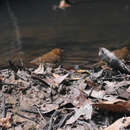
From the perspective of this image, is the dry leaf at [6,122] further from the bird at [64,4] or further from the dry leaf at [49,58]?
the bird at [64,4]

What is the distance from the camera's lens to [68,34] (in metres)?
10.3

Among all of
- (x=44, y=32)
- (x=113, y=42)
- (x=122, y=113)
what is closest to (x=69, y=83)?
(x=122, y=113)

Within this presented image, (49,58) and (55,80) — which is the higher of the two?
(49,58)

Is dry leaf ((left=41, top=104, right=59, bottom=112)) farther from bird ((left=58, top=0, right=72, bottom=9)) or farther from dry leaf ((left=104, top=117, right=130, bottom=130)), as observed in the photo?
bird ((left=58, top=0, right=72, bottom=9))

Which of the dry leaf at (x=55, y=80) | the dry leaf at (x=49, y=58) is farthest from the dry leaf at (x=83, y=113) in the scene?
the dry leaf at (x=49, y=58)

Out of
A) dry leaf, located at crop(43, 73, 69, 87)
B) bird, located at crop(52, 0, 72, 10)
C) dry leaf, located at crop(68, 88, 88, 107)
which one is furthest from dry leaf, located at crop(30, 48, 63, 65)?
bird, located at crop(52, 0, 72, 10)

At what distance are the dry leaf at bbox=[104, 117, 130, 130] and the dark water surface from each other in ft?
11.3

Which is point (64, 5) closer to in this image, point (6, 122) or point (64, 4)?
point (64, 4)

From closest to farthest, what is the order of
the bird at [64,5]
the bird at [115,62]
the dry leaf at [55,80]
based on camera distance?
1. the dry leaf at [55,80]
2. the bird at [115,62]
3. the bird at [64,5]

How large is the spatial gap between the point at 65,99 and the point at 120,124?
0.83 metres

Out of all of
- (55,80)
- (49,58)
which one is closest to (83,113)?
(55,80)

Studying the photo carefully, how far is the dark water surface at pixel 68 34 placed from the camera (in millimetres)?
7958

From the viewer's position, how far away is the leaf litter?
131 inches

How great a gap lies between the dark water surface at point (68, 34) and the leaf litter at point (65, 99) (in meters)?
2.28
